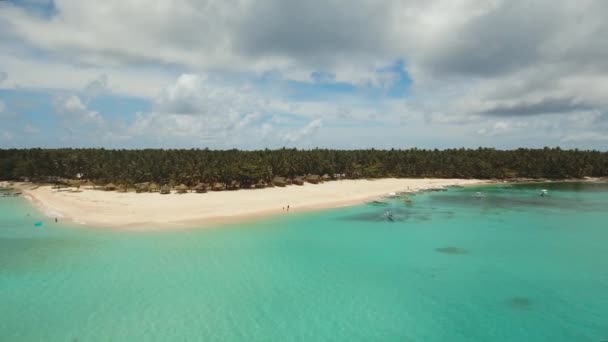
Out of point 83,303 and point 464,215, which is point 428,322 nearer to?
point 83,303

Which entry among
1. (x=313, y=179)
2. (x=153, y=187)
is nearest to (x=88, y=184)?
(x=153, y=187)

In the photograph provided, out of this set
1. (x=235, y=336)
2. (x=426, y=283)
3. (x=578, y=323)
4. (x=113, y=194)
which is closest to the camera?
(x=235, y=336)

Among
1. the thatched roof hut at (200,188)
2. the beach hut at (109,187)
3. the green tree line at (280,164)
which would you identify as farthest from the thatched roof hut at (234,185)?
the beach hut at (109,187)

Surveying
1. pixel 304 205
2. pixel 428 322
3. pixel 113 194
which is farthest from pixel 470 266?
pixel 113 194

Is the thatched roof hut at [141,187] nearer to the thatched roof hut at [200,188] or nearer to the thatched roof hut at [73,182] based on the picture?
the thatched roof hut at [200,188]

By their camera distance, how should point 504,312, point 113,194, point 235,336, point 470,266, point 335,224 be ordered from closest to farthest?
point 235,336, point 504,312, point 470,266, point 335,224, point 113,194

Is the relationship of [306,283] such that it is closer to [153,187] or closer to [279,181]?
[153,187]

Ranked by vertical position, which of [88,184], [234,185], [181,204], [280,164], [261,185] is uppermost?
[280,164]
